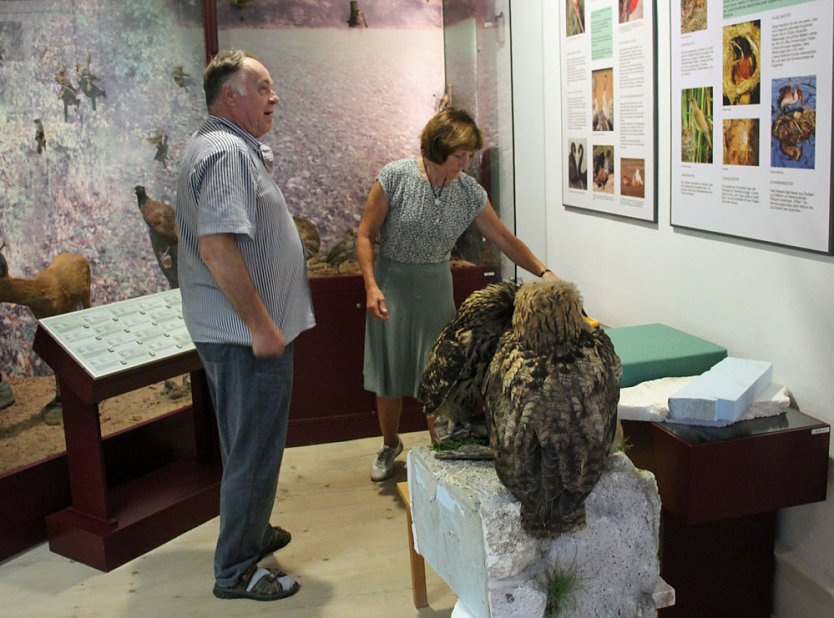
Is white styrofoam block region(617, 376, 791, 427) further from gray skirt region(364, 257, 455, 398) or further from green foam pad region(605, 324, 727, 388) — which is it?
gray skirt region(364, 257, 455, 398)

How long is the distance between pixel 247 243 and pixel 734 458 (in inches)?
58.3

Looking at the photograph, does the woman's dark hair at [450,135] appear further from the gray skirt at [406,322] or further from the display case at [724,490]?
the display case at [724,490]

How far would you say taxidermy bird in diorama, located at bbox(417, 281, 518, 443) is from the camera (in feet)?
6.57

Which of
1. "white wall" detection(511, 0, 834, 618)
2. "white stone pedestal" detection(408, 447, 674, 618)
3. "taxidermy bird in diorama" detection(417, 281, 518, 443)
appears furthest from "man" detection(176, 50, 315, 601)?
"white wall" detection(511, 0, 834, 618)

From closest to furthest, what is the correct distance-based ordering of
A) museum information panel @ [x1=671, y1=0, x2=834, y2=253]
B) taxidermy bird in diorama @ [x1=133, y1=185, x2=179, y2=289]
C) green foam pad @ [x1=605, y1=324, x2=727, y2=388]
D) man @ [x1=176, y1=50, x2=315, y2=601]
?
1. museum information panel @ [x1=671, y1=0, x2=834, y2=253]
2. man @ [x1=176, y1=50, x2=315, y2=601]
3. green foam pad @ [x1=605, y1=324, x2=727, y2=388]
4. taxidermy bird in diorama @ [x1=133, y1=185, x2=179, y2=289]

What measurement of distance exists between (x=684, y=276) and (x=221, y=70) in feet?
5.33

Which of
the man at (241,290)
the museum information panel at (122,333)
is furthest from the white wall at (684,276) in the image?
the museum information panel at (122,333)

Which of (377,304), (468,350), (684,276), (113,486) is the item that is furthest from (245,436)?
(684,276)

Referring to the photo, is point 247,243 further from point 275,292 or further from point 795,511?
point 795,511

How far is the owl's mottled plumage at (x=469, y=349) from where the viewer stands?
200cm

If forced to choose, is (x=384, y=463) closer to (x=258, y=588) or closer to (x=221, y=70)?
(x=258, y=588)

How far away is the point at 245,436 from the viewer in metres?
2.80

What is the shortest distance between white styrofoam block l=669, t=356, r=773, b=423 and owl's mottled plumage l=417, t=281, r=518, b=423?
0.66m

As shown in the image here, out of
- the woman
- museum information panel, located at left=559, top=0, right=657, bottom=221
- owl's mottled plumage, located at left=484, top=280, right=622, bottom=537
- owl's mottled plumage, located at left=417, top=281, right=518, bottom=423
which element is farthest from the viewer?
the woman
